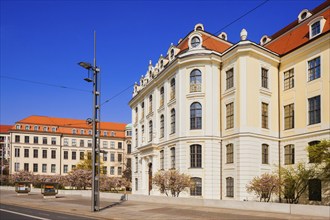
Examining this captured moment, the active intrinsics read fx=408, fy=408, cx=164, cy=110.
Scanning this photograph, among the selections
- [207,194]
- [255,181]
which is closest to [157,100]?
[207,194]

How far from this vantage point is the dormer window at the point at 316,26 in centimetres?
3609

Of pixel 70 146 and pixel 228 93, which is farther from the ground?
pixel 228 93

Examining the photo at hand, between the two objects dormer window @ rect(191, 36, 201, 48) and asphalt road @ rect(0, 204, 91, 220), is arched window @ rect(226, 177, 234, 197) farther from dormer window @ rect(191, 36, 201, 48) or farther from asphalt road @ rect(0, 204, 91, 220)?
asphalt road @ rect(0, 204, 91, 220)

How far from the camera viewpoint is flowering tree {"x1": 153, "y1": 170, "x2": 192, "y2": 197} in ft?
128

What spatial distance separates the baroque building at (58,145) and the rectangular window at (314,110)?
224 feet

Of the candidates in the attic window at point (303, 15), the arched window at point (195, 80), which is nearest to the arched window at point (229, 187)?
the arched window at point (195, 80)

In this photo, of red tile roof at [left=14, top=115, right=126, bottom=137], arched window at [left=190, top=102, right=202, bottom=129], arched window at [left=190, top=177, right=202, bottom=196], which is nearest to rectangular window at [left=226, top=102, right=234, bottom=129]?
arched window at [left=190, top=102, right=202, bottom=129]

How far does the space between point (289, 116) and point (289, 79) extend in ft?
12.0

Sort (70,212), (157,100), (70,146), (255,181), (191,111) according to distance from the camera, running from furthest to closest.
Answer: (70,146), (157,100), (191,111), (255,181), (70,212)

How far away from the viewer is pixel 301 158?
3684 cm

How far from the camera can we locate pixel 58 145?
103 m

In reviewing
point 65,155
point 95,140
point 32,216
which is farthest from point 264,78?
point 65,155

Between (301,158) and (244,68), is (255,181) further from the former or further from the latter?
(244,68)

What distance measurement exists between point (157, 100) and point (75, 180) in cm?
2645
